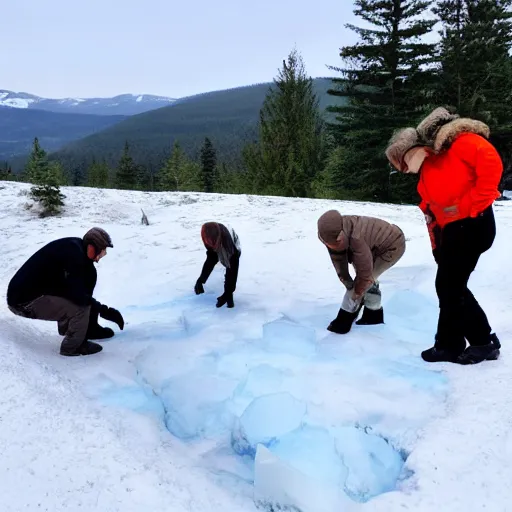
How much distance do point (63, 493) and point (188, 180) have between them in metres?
36.8

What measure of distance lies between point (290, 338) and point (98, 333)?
5.89 feet

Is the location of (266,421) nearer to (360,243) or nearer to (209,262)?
(360,243)

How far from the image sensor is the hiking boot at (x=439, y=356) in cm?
303

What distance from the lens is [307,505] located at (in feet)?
6.26

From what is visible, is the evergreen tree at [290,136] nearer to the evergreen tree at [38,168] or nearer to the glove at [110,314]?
the evergreen tree at [38,168]

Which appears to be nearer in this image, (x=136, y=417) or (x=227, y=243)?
(x=136, y=417)

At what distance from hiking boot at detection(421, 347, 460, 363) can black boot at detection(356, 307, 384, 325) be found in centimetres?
90

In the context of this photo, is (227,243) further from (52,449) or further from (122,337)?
(52,449)

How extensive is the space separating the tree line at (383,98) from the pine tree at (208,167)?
23.5m

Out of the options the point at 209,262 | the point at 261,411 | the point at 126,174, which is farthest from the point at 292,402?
→ the point at 126,174

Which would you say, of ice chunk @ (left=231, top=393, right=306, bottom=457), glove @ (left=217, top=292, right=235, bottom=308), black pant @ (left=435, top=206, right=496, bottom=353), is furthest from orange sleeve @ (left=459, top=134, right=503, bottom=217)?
glove @ (left=217, top=292, right=235, bottom=308)

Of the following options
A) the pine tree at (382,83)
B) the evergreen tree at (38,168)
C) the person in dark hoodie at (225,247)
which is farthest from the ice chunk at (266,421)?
the pine tree at (382,83)

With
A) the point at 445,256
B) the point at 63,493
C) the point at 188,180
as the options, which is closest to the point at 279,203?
the point at 445,256

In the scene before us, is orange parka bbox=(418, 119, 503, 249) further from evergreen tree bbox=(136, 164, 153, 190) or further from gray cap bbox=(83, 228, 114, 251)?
evergreen tree bbox=(136, 164, 153, 190)
